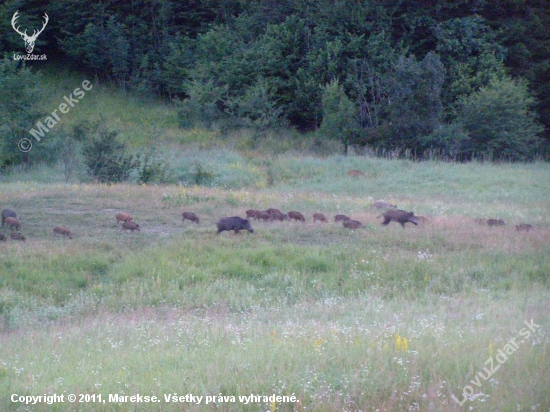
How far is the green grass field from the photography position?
20.3ft

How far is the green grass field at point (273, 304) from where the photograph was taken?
6.19 m

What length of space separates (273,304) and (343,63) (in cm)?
3271

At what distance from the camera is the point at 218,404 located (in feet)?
19.3

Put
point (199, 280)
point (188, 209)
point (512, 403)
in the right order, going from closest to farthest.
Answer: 1. point (512, 403)
2. point (199, 280)
3. point (188, 209)

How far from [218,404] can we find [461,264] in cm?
896

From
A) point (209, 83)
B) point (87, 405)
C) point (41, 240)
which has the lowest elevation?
point (41, 240)

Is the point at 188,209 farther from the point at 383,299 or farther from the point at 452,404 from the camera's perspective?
the point at 452,404

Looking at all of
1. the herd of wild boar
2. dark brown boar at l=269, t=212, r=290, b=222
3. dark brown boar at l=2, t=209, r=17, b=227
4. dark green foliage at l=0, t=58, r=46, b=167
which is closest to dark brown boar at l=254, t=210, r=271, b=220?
the herd of wild boar

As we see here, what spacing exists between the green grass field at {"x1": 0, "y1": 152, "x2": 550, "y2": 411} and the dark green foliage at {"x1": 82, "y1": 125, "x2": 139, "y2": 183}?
4484mm

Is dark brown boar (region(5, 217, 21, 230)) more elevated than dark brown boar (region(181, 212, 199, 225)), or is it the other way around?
dark brown boar (region(181, 212, 199, 225))

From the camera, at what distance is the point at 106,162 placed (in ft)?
85.6

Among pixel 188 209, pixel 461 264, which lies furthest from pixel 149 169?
pixel 461 264

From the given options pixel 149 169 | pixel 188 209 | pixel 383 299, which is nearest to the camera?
pixel 383 299

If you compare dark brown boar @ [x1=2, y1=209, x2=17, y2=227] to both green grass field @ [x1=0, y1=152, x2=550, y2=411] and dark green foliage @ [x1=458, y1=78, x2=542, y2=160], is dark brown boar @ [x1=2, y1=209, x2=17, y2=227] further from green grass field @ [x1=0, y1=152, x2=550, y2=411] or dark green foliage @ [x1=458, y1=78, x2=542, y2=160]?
dark green foliage @ [x1=458, y1=78, x2=542, y2=160]
